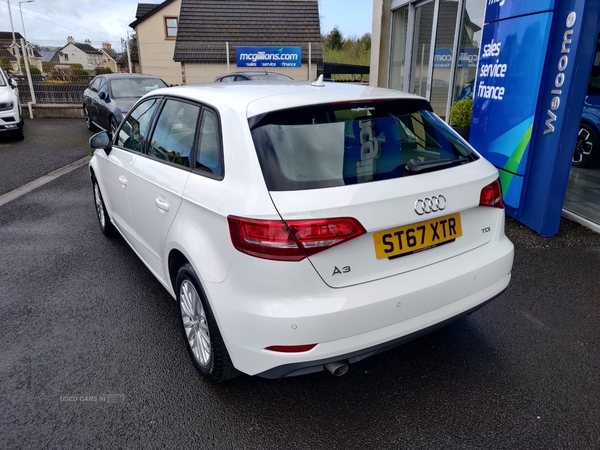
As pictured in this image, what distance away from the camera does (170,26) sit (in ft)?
103

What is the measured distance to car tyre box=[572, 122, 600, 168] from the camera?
7707mm

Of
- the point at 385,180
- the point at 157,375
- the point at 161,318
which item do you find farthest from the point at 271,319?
the point at 161,318

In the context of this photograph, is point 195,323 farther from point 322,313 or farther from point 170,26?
point 170,26

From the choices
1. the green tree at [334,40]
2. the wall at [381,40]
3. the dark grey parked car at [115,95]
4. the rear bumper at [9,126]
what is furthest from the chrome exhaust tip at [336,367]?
the green tree at [334,40]

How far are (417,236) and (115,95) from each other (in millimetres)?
10842

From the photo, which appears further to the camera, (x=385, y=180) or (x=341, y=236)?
(x=385, y=180)

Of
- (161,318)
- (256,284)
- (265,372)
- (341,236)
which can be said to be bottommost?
(161,318)

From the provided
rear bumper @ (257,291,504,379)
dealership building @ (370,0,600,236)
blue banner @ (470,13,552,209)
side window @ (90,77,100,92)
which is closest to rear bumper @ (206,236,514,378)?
rear bumper @ (257,291,504,379)

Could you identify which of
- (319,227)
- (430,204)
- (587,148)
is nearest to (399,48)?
(587,148)

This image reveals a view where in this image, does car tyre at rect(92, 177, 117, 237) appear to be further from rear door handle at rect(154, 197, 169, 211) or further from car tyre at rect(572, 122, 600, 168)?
car tyre at rect(572, 122, 600, 168)

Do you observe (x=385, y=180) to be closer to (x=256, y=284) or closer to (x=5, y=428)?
(x=256, y=284)

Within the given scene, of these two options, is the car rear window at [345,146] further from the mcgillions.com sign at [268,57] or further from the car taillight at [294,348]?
the mcgillions.com sign at [268,57]

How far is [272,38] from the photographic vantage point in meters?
28.0

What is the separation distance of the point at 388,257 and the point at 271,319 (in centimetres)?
64
